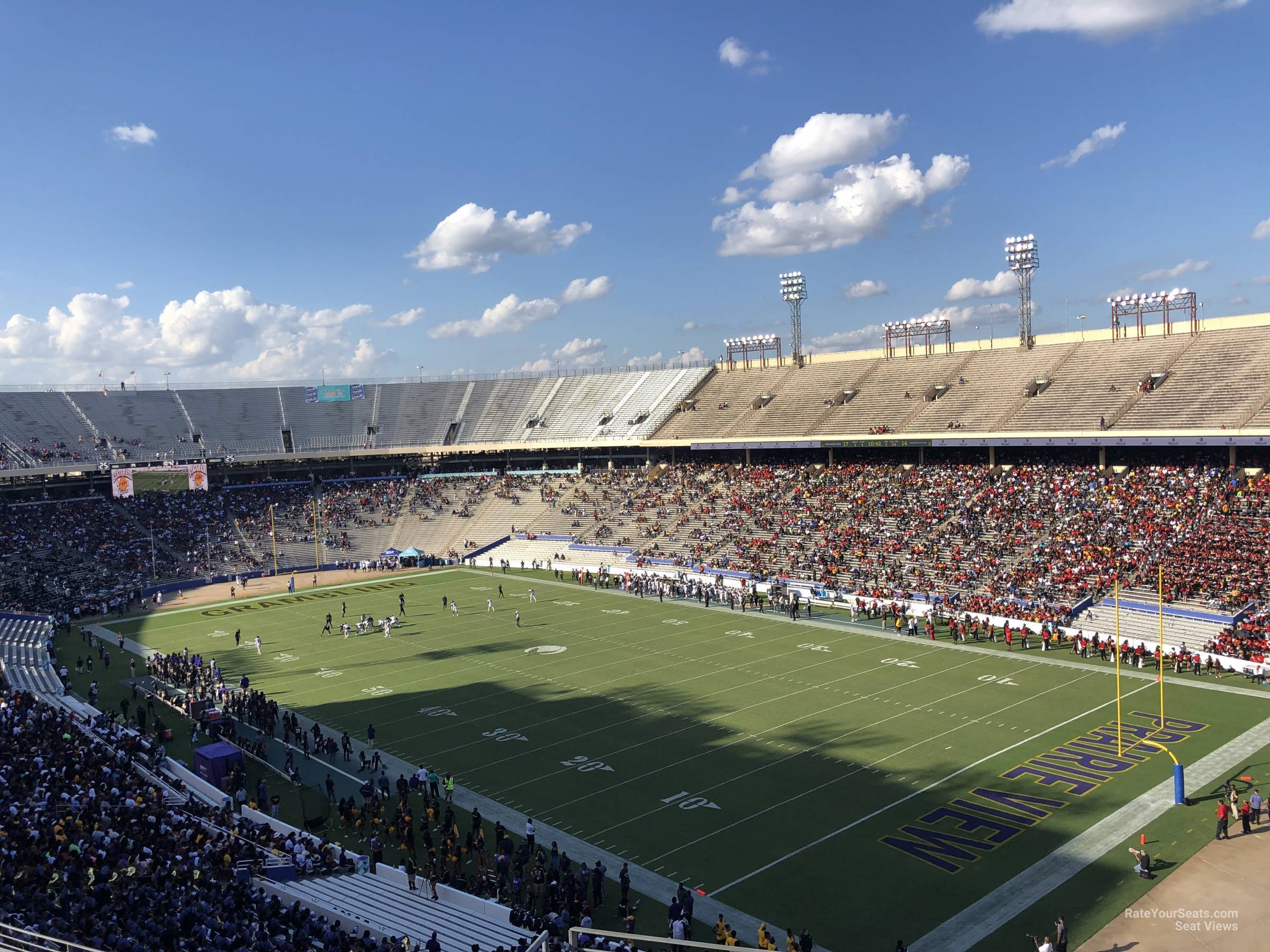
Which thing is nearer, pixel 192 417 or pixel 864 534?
pixel 864 534

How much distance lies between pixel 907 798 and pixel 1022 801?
99.8 inches

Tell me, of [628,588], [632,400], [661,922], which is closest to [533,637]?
[628,588]

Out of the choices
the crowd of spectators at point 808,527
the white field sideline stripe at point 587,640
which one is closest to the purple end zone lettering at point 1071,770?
the white field sideline stripe at point 587,640

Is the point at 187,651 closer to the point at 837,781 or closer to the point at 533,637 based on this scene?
the point at 533,637

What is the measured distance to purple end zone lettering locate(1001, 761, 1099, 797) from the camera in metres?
22.2

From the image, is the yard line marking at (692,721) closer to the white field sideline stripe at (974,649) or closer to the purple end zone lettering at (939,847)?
the white field sideline stripe at (974,649)

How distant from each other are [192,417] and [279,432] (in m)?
6.84

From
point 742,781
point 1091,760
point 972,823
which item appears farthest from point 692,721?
point 1091,760

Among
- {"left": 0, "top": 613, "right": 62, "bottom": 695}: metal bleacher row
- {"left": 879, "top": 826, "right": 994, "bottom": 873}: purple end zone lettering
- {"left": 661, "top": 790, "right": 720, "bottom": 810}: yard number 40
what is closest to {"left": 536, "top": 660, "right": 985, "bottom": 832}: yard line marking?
{"left": 661, "top": 790, "right": 720, "bottom": 810}: yard number 40

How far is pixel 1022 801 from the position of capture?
21.7m

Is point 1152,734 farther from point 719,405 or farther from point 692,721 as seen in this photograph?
point 719,405

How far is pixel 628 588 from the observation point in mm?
52281

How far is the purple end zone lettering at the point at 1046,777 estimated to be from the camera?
72.9 ft

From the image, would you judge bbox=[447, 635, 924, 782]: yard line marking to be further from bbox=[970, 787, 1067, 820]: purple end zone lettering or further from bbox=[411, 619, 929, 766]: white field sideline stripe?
bbox=[970, 787, 1067, 820]: purple end zone lettering
